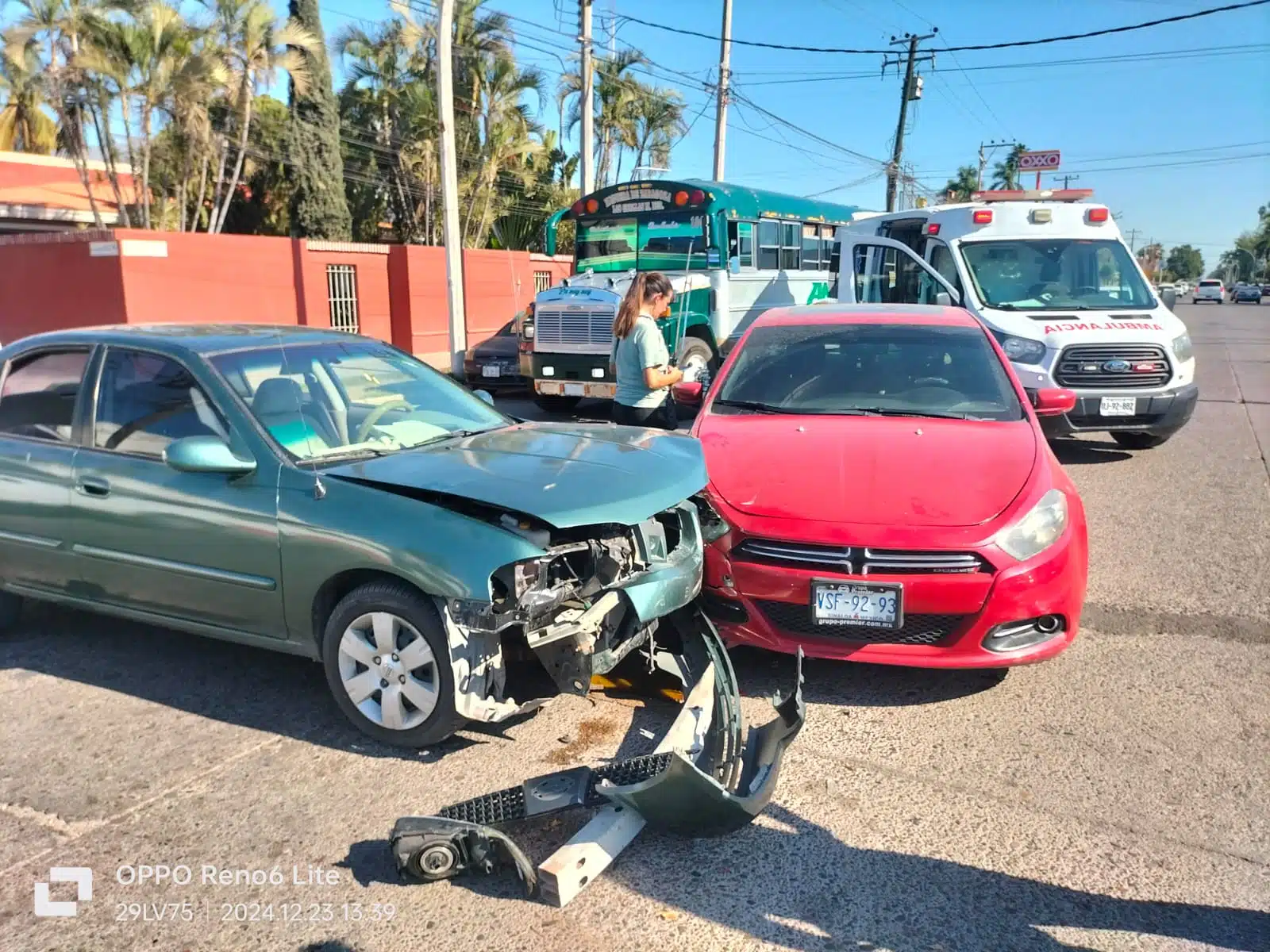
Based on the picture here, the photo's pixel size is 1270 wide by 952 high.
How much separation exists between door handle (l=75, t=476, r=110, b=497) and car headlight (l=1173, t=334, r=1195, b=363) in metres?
8.73

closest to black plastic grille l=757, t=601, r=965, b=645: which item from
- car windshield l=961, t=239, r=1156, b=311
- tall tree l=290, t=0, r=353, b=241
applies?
car windshield l=961, t=239, r=1156, b=311

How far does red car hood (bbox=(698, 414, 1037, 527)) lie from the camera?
4.13 meters

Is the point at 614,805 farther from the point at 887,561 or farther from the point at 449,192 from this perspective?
the point at 449,192

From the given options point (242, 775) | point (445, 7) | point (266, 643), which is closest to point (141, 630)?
point (266, 643)

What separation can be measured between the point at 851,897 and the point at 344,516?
7.23 feet

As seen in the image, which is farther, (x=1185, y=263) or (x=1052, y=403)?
(x=1185, y=263)

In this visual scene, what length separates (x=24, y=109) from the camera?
2606cm

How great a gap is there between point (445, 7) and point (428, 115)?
1070 centimetres

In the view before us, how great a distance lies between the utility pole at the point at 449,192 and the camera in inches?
609

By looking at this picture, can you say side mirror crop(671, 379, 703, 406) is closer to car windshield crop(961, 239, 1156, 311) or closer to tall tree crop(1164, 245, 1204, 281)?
car windshield crop(961, 239, 1156, 311)

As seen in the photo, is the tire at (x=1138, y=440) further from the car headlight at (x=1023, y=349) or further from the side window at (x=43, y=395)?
the side window at (x=43, y=395)

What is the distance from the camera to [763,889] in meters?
2.89

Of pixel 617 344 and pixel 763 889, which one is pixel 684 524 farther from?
pixel 617 344

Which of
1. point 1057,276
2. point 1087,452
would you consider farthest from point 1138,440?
point 1057,276
